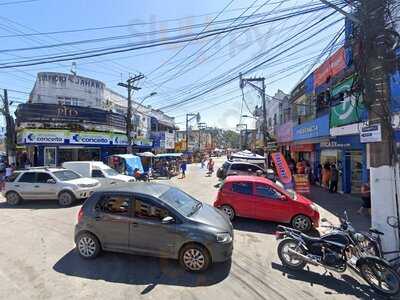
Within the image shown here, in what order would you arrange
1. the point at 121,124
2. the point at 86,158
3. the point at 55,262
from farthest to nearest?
the point at 121,124, the point at 86,158, the point at 55,262

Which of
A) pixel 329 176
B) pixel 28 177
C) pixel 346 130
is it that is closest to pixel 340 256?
pixel 346 130

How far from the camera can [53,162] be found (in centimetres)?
2619

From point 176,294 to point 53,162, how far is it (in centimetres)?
2435

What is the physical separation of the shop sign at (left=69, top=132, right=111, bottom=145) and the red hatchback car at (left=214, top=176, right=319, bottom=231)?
1996cm

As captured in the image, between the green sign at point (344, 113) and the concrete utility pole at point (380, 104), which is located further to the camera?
the green sign at point (344, 113)

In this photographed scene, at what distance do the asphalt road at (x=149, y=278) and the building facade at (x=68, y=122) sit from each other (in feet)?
63.4

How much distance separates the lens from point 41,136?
24.7 metres

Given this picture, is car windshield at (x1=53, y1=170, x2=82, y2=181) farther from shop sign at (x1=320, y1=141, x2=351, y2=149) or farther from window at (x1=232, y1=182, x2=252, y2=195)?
shop sign at (x1=320, y1=141, x2=351, y2=149)

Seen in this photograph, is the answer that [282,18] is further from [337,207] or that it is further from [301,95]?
[301,95]

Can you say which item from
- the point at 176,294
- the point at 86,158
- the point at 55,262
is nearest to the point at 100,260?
the point at 55,262

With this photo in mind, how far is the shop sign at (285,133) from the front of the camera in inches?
1005

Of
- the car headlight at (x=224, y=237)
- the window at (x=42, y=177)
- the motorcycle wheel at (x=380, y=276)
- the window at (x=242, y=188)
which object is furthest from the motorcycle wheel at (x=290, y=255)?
the window at (x=42, y=177)

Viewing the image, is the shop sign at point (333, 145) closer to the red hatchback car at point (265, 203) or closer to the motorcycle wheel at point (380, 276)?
the red hatchback car at point (265, 203)

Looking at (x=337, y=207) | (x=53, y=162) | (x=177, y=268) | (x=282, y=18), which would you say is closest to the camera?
(x=177, y=268)
